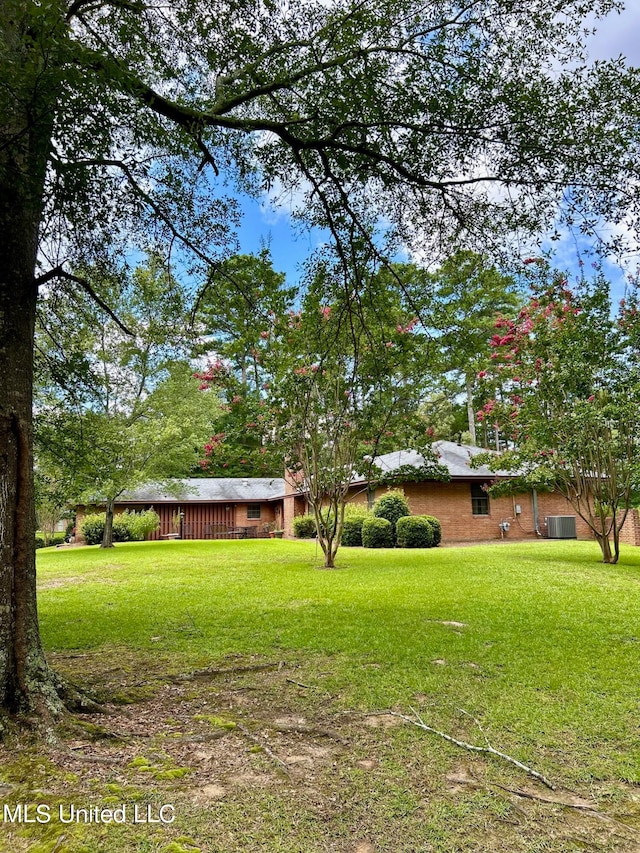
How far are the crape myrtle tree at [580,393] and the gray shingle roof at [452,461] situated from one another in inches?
→ 211

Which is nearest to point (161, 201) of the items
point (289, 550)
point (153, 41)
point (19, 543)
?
point (153, 41)

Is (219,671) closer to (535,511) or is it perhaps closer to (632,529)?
(632,529)

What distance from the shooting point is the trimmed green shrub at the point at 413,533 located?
1664cm

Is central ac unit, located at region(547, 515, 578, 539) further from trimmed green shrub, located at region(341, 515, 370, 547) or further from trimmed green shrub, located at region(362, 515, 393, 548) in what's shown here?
trimmed green shrub, located at region(341, 515, 370, 547)

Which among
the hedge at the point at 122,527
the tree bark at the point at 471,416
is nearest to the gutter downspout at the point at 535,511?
the tree bark at the point at 471,416

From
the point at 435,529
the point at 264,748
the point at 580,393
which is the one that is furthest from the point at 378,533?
the point at 264,748

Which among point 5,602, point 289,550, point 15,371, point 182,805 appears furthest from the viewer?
point 289,550

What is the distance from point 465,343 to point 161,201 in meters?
4.03

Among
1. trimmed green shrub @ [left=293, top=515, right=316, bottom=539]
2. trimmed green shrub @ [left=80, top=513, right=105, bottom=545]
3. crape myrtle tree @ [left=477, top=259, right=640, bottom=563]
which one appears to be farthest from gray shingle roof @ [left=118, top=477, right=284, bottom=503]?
crape myrtle tree @ [left=477, top=259, right=640, bottom=563]

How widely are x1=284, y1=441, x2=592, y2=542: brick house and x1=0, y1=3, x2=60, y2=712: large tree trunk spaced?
15552 mm

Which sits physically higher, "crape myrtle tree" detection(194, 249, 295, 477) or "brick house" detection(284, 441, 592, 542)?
"crape myrtle tree" detection(194, 249, 295, 477)

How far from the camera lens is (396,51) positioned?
4.27 metres

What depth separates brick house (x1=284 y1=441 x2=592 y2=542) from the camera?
19125mm

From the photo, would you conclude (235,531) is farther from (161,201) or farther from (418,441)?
(161,201)
